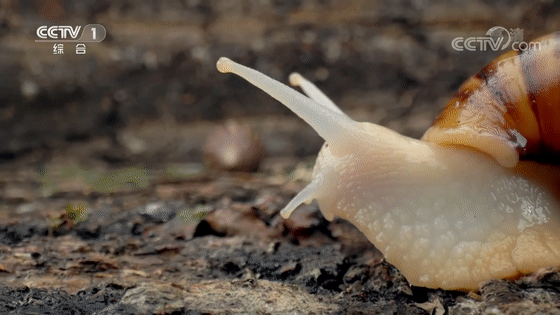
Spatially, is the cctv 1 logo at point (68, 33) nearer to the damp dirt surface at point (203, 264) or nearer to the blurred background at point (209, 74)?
Result: the blurred background at point (209, 74)

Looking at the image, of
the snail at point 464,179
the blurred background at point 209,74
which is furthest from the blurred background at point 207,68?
the snail at point 464,179

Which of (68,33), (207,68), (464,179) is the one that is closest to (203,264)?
(464,179)

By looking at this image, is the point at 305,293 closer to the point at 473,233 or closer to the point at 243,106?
the point at 473,233

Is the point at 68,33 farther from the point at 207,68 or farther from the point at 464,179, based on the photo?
the point at 464,179

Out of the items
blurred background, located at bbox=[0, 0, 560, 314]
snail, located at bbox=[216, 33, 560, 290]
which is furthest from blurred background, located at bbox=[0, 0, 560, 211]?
snail, located at bbox=[216, 33, 560, 290]

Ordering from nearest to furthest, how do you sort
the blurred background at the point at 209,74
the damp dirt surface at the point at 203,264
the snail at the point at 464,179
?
the damp dirt surface at the point at 203,264
the snail at the point at 464,179
the blurred background at the point at 209,74

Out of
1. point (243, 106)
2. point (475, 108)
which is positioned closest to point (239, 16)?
point (243, 106)
